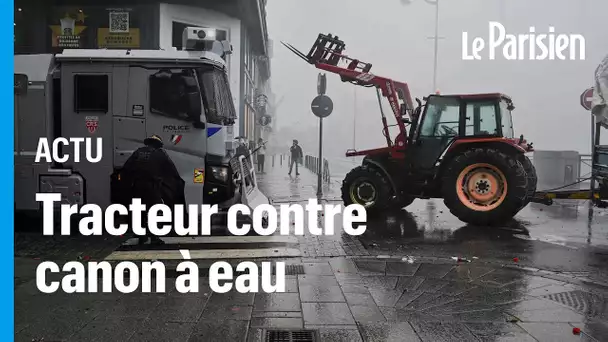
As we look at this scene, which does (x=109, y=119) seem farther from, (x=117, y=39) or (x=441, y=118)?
(x=117, y=39)

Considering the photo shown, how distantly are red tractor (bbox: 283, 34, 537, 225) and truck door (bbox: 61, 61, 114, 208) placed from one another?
15.9 ft

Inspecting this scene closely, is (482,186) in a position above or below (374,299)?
above

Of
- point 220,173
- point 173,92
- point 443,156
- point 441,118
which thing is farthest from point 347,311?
point 441,118

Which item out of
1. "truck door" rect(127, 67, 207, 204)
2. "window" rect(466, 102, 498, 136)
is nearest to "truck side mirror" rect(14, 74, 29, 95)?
"truck door" rect(127, 67, 207, 204)

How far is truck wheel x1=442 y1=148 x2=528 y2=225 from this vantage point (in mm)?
9281

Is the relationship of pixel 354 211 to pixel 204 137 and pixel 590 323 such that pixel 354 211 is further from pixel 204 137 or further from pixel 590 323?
pixel 590 323

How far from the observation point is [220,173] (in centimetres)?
862

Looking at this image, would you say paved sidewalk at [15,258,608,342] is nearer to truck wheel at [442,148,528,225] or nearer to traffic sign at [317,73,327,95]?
truck wheel at [442,148,528,225]

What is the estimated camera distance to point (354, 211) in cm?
1087

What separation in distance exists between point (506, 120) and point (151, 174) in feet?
23.0

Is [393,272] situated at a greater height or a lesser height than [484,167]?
lesser

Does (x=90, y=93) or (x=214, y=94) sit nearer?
(x=90, y=93)

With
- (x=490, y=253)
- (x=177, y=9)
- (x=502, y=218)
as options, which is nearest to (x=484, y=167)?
(x=502, y=218)

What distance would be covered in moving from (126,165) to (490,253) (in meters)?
5.72
